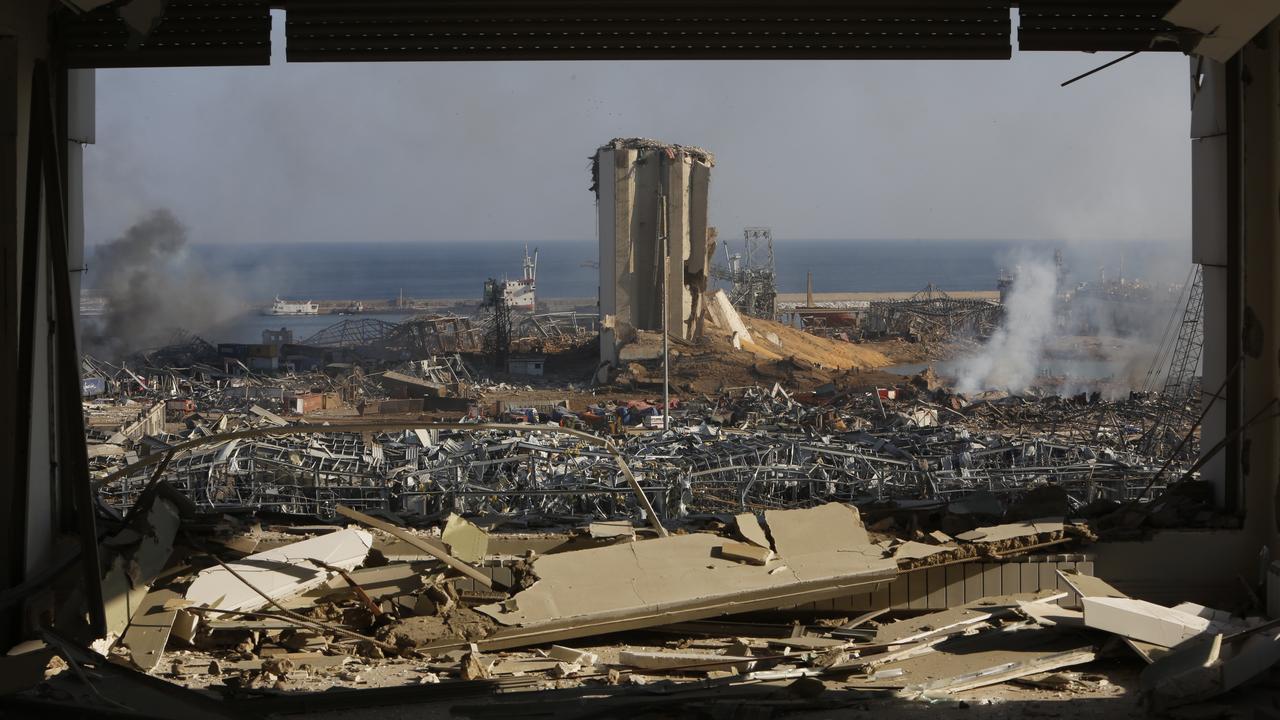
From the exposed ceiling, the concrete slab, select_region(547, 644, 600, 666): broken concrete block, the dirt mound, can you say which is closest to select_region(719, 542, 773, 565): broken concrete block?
select_region(547, 644, 600, 666): broken concrete block

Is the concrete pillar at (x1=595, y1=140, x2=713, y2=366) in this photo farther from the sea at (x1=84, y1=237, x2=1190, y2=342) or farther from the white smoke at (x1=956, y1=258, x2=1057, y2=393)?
the sea at (x1=84, y1=237, x2=1190, y2=342)

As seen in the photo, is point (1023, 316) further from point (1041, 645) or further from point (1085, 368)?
point (1041, 645)

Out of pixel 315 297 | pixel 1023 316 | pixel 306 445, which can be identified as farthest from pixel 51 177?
pixel 315 297

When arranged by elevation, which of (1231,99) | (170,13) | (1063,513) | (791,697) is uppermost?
(170,13)

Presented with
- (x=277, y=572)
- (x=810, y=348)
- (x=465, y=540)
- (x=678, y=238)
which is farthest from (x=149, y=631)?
(x=810, y=348)

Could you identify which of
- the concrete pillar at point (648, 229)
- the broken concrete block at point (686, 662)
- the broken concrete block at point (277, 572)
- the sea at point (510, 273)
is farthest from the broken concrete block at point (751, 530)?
the sea at point (510, 273)

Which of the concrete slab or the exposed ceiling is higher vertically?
the exposed ceiling
